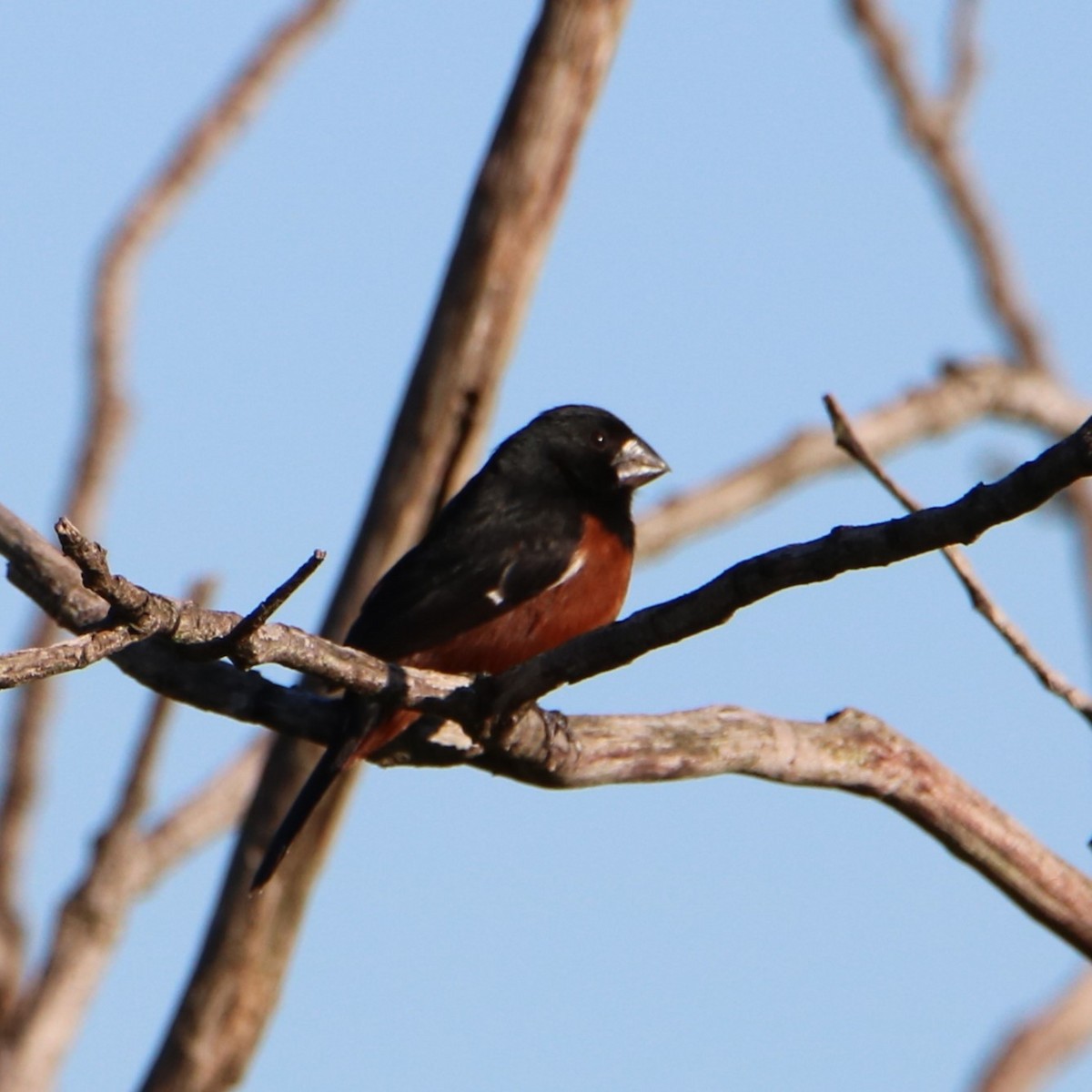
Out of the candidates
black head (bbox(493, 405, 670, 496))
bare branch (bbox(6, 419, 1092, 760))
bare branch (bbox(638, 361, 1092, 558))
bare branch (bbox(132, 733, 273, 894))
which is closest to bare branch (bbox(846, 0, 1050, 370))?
bare branch (bbox(638, 361, 1092, 558))

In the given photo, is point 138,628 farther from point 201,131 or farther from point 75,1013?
point 201,131

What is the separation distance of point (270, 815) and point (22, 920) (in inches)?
51.1

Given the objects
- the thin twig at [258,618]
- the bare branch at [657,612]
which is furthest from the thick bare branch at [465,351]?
the thin twig at [258,618]

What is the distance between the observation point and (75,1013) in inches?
305

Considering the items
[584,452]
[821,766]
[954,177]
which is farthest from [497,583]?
[954,177]

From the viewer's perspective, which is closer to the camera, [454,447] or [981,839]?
[981,839]

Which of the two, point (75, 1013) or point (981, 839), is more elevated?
point (75, 1013)

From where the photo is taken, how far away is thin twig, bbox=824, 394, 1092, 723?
565cm

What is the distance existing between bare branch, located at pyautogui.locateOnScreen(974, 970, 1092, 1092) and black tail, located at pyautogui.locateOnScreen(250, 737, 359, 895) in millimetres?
2958

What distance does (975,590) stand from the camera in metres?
5.68

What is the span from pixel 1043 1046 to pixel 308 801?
128 inches

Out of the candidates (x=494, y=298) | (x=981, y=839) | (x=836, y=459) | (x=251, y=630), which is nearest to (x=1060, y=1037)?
(x=981, y=839)

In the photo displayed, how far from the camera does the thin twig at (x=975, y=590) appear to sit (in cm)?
565

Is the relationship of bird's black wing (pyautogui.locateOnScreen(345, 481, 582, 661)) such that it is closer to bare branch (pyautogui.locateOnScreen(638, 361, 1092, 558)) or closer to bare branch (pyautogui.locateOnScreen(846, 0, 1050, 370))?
bare branch (pyautogui.locateOnScreen(638, 361, 1092, 558))
